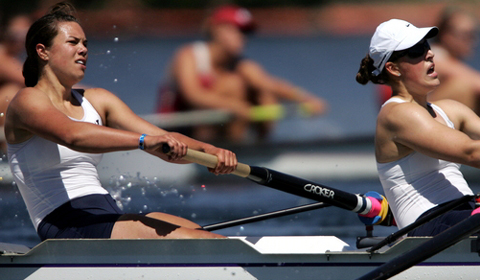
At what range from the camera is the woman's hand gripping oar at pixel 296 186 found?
205 cm

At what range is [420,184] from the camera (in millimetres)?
2127

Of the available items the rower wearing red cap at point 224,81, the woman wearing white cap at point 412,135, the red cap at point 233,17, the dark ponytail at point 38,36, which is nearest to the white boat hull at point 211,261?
the woman wearing white cap at point 412,135

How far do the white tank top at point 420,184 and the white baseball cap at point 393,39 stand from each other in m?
0.17

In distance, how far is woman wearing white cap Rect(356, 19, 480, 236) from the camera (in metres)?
2.03

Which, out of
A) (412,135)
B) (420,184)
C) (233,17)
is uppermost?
(233,17)

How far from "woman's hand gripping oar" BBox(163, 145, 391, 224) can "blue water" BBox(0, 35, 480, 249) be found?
15.1 ft

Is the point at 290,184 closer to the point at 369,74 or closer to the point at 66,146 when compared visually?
the point at 369,74

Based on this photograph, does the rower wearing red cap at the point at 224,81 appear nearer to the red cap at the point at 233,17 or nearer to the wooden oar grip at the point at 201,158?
the red cap at the point at 233,17

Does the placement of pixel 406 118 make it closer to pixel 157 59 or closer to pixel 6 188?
pixel 6 188

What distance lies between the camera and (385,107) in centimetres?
217

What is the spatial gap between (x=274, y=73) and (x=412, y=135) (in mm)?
6380

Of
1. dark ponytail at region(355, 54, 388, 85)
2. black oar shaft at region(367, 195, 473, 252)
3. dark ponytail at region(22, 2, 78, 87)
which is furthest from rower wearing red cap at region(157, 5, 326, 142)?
black oar shaft at region(367, 195, 473, 252)

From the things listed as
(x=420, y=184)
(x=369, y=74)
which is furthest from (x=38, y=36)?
(x=420, y=184)

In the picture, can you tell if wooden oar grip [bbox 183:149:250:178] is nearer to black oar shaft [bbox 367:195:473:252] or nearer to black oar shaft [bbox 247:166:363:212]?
black oar shaft [bbox 247:166:363:212]
